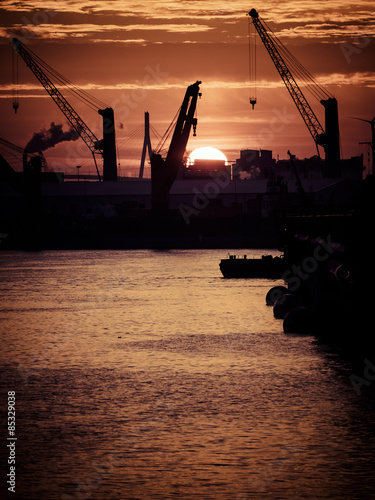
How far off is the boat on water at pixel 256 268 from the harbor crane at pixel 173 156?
72886 mm

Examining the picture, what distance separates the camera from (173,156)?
493 ft

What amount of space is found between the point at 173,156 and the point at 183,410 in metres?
Result: 130

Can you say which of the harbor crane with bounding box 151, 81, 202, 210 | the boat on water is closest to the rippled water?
the boat on water

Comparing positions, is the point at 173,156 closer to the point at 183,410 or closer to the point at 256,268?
Answer: the point at 256,268

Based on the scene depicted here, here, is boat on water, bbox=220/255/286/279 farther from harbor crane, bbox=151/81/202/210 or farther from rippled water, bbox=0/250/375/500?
harbor crane, bbox=151/81/202/210

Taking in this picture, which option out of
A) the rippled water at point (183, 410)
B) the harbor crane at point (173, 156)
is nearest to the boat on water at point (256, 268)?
the rippled water at point (183, 410)

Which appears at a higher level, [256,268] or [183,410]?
[183,410]

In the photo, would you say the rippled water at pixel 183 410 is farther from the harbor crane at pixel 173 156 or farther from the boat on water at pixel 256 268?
the harbor crane at pixel 173 156

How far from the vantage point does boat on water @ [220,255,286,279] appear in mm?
74500

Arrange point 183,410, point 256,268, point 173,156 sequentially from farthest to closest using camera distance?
point 173,156
point 256,268
point 183,410

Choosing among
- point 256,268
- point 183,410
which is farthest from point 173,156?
point 183,410

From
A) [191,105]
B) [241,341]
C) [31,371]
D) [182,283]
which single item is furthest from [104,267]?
[31,371]

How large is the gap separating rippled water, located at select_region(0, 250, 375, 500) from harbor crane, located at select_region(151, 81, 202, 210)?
341 feet

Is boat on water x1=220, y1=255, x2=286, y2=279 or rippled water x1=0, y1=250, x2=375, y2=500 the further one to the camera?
boat on water x1=220, y1=255, x2=286, y2=279
